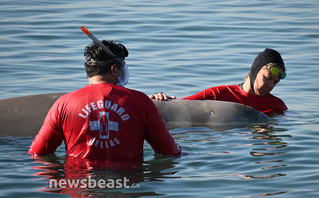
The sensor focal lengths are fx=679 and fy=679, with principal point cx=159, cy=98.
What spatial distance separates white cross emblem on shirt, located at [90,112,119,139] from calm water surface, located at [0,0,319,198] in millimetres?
466

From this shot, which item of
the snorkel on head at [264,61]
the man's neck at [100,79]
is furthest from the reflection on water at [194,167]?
the snorkel on head at [264,61]

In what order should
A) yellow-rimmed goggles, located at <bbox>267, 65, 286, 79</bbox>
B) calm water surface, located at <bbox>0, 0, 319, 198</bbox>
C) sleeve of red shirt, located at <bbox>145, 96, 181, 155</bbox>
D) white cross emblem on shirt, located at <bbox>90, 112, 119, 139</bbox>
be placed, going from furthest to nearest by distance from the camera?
yellow-rimmed goggles, located at <bbox>267, 65, 286, 79</bbox>
calm water surface, located at <bbox>0, 0, 319, 198</bbox>
sleeve of red shirt, located at <bbox>145, 96, 181, 155</bbox>
white cross emblem on shirt, located at <bbox>90, 112, 119, 139</bbox>

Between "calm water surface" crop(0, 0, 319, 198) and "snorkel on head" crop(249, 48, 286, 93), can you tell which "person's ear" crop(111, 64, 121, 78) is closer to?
"calm water surface" crop(0, 0, 319, 198)

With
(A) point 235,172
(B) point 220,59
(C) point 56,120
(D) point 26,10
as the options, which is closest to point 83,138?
(C) point 56,120

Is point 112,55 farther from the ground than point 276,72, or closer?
farther from the ground

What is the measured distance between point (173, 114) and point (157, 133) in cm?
258

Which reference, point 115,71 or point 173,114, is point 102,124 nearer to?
point 115,71

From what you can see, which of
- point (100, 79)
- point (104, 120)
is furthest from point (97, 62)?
point (104, 120)

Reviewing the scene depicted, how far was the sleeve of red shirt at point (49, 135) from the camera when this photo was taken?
5.78 m

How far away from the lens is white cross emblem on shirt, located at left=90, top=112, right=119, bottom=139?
571 cm

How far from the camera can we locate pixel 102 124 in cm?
573

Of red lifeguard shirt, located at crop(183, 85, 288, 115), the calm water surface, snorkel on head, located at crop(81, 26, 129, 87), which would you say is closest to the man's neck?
snorkel on head, located at crop(81, 26, 129, 87)

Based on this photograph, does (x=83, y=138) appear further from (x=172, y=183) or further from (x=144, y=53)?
(x=144, y=53)

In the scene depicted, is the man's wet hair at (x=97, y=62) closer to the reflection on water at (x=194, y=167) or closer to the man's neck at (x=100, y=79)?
the man's neck at (x=100, y=79)
